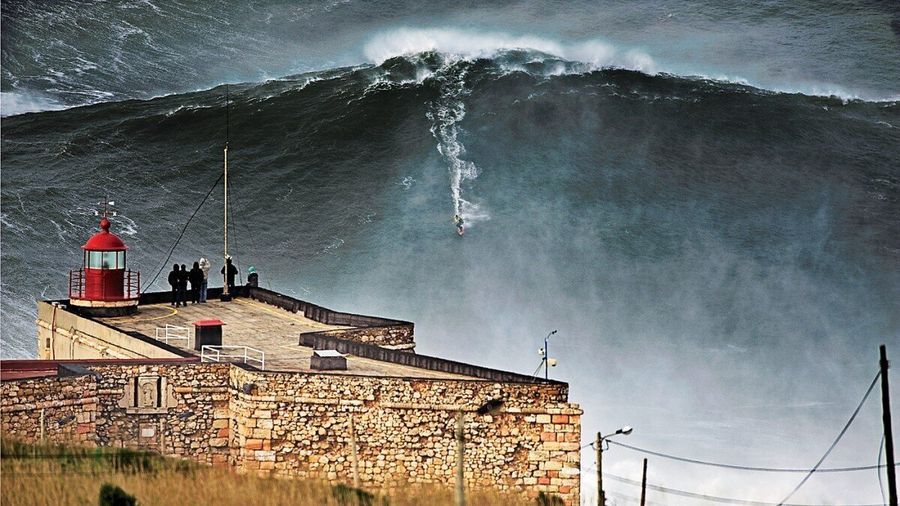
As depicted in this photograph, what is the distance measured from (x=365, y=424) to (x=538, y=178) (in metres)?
44.5

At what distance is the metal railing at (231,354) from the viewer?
3731cm

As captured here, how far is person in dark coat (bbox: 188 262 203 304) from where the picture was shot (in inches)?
1806

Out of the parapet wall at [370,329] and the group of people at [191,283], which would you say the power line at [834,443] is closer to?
the parapet wall at [370,329]

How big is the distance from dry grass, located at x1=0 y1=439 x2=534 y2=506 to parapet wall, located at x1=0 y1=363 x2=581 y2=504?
2.23 metres

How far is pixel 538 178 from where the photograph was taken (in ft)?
257

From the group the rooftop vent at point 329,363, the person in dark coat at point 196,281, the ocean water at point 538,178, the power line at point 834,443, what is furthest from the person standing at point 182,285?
the power line at point 834,443

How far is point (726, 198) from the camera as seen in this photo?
78.0 m

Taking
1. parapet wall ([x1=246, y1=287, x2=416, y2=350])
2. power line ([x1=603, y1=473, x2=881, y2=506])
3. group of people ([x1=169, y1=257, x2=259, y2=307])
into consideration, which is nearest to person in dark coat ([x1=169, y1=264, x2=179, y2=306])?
group of people ([x1=169, y1=257, x2=259, y2=307])

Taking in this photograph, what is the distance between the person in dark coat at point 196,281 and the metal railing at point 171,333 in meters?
3.99

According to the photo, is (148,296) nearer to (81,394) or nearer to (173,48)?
(81,394)

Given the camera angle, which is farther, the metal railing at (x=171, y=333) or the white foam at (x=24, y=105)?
the white foam at (x=24, y=105)

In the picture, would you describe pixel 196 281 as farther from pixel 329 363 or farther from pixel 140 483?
pixel 140 483

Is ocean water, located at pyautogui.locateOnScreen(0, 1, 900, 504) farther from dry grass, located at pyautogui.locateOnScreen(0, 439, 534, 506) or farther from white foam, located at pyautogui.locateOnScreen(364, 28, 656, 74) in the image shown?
dry grass, located at pyautogui.locateOnScreen(0, 439, 534, 506)

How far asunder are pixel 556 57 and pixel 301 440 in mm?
54115
